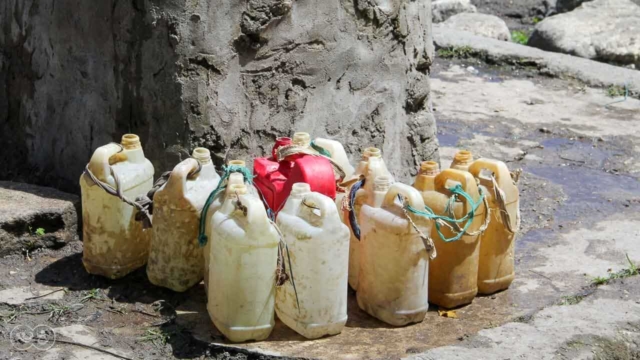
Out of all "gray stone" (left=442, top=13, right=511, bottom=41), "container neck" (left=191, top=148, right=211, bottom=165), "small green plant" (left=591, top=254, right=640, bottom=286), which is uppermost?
"gray stone" (left=442, top=13, right=511, bottom=41)

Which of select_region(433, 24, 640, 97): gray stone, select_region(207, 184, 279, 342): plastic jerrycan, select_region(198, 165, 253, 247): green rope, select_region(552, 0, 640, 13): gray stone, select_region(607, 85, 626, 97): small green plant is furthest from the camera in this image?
select_region(552, 0, 640, 13): gray stone

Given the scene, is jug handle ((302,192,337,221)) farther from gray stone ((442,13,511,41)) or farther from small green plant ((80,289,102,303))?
gray stone ((442,13,511,41))

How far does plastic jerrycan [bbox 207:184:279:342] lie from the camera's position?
407 cm

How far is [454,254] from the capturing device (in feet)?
14.9

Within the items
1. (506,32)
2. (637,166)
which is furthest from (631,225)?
(506,32)

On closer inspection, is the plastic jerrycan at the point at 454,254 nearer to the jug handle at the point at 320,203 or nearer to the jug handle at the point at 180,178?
the jug handle at the point at 320,203

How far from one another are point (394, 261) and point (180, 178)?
0.96m

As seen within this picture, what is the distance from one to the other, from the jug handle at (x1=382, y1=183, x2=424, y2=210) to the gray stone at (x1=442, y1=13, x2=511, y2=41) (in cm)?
606

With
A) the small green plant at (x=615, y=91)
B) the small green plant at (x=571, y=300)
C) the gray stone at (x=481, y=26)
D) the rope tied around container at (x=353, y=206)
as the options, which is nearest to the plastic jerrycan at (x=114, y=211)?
the rope tied around container at (x=353, y=206)

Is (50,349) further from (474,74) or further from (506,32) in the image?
(506,32)

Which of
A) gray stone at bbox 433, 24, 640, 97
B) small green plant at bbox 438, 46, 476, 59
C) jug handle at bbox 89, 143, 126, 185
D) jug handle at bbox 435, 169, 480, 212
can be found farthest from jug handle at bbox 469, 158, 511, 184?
small green plant at bbox 438, 46, 476, 59

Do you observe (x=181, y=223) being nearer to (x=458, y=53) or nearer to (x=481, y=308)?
(x=481, y=308)

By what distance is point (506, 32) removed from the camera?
10.4 m

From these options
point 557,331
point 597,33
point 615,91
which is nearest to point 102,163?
point 557,331
